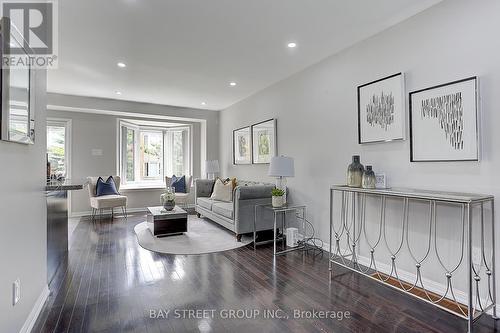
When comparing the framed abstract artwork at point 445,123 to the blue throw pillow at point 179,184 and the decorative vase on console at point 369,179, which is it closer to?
the decorative vase on console at point 369,179

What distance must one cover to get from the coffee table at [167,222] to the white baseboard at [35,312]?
1882 millimetres

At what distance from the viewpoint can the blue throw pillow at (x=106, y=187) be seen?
5.51m

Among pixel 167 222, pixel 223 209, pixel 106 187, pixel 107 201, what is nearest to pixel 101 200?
pixel 107 201

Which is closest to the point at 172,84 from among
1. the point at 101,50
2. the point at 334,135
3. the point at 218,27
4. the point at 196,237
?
the point at 101,50

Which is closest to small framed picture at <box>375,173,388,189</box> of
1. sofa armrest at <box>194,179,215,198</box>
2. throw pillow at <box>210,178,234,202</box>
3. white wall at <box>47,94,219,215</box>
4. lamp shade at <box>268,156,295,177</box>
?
lamp shade at <box>268,156,295,177</box>

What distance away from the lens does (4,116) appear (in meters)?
1.40

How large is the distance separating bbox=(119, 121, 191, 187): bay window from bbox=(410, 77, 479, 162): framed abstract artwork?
5.69m

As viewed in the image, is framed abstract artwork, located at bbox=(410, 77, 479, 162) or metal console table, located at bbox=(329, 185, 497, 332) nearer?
metal console table, located at bbox=(329, 185, 497, 332)

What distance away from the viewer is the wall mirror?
141 cm

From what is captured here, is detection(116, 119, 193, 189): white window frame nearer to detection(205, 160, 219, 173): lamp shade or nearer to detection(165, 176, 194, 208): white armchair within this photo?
detection(165, 176, 194, 208): white armchair

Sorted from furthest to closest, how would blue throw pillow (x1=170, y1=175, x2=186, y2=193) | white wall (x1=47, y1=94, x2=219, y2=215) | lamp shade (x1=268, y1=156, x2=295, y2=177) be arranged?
blue throw pillow (x1=170, y1=175, x2=186, y2=193), white wall (x1=47, y1=94, x2=219, y2=215), lamp shade (x1=268, y1=156, x2=295, y2=177)

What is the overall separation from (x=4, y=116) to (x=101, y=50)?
2.30 metres

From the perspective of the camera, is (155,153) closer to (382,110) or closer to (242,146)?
(242,146)

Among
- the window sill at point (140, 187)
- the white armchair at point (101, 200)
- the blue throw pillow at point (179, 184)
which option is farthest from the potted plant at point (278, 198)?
the window sill at point (140, 187)
